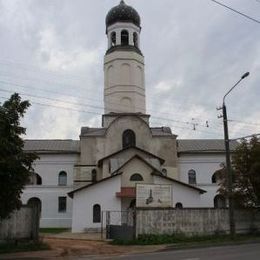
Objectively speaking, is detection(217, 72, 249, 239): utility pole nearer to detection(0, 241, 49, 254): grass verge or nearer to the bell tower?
detection(0, 241, 49, 254): grass verge

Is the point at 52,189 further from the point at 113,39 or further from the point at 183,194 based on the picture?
the point at 113,39

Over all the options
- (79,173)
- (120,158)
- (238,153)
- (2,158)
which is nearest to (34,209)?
(2,158)

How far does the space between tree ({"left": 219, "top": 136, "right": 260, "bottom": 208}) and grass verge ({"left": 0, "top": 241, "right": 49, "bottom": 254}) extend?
49.3ft

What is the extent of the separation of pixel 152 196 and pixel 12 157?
44.6 feet

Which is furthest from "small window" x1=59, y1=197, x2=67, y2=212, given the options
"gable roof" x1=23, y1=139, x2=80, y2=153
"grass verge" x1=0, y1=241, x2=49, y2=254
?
"grass verge" x1=0, y1=241, x2=49, y2=254

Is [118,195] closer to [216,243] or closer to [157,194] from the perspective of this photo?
[157,194]

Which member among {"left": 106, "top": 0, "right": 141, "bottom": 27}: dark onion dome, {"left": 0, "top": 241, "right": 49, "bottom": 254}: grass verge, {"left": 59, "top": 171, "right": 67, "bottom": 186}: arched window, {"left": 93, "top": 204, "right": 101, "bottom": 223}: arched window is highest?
{"left": 106, "top": 0, "right": 141, "bottom": 27}: dark onion dome

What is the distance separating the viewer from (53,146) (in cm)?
6512

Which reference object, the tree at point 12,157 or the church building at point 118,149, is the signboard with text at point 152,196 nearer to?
the tree at point 12,157

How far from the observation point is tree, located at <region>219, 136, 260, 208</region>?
34.5 meters

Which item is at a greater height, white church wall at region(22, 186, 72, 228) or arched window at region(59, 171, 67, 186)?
arched window at region(59, 171, 67, 186)

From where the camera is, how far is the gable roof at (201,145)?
6450cm

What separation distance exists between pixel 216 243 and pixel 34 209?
10.1m

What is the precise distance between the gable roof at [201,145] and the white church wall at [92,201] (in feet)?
64.4
